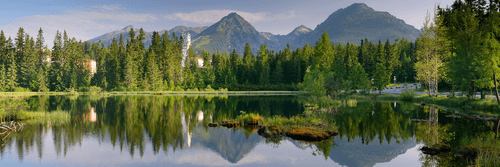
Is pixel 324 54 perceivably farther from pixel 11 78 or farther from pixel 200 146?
pixel 11 78

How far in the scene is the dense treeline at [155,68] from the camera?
87312mm

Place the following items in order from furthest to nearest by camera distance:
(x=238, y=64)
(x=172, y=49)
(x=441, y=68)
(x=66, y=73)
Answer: (x=238, y=64)
(x=172, y=49)
(x=66, y=73)
(x=441, y=68)

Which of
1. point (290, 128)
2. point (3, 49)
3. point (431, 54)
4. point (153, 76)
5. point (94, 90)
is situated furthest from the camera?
point (153, 76)

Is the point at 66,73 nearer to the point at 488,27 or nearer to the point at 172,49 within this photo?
the point at 172,49

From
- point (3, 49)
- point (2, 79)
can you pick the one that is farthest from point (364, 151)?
point (3, 49)

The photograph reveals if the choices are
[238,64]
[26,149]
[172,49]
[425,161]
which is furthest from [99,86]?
[425,161]

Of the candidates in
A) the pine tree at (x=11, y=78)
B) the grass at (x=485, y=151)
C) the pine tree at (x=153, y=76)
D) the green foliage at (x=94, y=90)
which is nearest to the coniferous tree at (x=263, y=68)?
the pine tree at (x=153, y=76)

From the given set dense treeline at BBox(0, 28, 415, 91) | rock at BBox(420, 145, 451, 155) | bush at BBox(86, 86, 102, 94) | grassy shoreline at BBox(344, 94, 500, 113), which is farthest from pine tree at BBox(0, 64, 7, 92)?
rock at BBox(420, 145, 451, 155)

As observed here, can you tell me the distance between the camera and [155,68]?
9450cm

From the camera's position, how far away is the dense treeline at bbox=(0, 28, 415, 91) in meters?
87.3

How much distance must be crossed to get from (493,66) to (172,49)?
95.4 m

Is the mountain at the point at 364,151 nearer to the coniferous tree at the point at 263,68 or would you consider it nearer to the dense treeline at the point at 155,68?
the dense treeline at the point at 155,68

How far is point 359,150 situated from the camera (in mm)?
17344

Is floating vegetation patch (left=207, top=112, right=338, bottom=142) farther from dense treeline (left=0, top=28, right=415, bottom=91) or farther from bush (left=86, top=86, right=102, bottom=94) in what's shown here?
bush (left=86, top=86, right=102, bottom=94)
